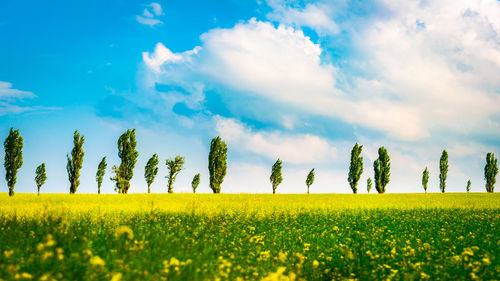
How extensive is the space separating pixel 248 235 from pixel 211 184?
4650cm

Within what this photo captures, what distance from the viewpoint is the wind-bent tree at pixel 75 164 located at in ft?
160

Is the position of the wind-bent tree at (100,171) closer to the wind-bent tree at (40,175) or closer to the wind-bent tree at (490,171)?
the wind-bent tree at (40,175)

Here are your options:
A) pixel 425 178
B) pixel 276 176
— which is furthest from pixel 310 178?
pixel 425 178

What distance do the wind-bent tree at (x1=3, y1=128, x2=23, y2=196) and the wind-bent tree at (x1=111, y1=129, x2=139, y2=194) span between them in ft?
43.7

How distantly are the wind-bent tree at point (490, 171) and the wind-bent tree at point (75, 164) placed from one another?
8796 centimetres

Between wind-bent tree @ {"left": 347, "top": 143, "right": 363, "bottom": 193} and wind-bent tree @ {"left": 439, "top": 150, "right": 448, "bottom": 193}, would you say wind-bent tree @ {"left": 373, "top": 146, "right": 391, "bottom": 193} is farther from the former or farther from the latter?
wind-bent tree @ {"left": 439, "top": 150, "right": 448, "bottom": 193}

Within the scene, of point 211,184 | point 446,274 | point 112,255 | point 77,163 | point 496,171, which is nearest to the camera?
point 112,255

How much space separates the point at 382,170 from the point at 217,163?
1380 inches

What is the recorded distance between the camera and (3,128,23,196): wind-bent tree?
4634 cm

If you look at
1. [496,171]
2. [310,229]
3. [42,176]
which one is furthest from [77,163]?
[496,171]

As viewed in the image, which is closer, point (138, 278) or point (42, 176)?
point (138, 278)

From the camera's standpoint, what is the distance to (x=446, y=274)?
746 cm

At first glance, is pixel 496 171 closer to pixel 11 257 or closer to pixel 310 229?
pixel 310 229

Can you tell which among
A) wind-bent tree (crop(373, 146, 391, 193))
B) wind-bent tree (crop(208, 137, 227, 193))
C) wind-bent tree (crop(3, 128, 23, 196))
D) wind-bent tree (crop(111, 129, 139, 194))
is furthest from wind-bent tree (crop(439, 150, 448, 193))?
wind-bent tree (crop(3, 128, 23, 196))
